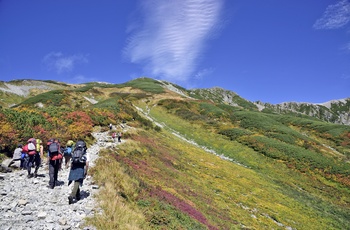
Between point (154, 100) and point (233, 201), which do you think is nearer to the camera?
point (233, 201)

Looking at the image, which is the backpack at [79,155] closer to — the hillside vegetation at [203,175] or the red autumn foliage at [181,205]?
the hillside vegetation at [203,175]

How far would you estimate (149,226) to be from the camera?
10.9 m

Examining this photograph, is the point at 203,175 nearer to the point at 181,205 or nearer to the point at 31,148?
the point at 181,205

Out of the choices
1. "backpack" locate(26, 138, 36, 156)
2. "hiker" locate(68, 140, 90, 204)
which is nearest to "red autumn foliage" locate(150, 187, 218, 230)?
"hiker" locate(68, 140, 90, 204)

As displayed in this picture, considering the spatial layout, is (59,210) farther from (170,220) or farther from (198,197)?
(198,197)

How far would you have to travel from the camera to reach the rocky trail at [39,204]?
908 centimetres

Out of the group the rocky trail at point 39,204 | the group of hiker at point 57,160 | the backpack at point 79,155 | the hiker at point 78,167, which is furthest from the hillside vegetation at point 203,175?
the backpack at point 79,155

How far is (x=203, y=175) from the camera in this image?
2891 centimetres

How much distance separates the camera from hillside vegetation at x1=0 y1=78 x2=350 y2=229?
1365 centimetres

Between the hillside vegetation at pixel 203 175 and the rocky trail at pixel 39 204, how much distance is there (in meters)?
0.70

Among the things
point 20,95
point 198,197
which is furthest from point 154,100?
point 198,197

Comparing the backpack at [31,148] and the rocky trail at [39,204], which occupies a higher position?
the backpack at [31,148]

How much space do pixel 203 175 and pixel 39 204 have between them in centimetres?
2070

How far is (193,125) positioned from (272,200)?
40.1 meters
